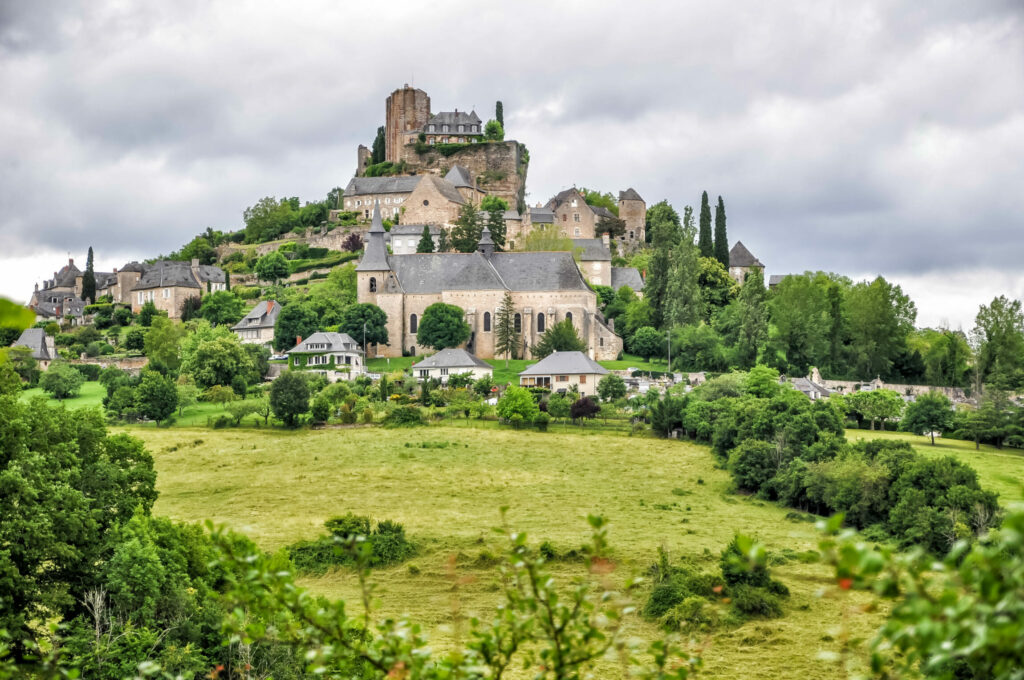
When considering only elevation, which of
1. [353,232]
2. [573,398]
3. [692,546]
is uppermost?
[353,232]

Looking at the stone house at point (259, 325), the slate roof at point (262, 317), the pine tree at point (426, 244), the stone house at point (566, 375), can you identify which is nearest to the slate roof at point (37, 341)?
the stone house at point (259, 325)

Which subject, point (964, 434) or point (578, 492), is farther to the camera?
point (964, 434)

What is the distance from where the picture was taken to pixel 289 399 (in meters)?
60.1

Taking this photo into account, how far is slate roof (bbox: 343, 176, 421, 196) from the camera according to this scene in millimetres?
114188

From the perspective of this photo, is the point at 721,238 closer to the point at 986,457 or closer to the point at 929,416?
the point at 929,416

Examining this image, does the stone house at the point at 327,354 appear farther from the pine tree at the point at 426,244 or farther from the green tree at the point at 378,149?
the green tree at the point at 378,149

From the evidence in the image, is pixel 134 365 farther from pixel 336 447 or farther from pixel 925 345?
pixel 925 345

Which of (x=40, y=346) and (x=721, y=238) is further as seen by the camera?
(x=721, y=238)

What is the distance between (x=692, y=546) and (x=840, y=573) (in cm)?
3270

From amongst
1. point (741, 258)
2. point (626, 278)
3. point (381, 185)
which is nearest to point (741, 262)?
point (741, 258)

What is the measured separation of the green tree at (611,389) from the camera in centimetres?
6488

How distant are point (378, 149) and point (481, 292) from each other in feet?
154

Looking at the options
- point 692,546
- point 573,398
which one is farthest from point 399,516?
point 573,398

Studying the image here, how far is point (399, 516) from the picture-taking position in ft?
136
